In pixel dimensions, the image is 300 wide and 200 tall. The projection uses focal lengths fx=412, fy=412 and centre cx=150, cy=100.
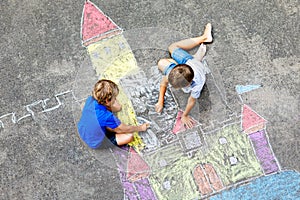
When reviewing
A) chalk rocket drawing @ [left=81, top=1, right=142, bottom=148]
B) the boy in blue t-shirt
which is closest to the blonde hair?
the boy in blue t-shirt

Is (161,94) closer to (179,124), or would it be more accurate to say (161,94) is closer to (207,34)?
(179,124)

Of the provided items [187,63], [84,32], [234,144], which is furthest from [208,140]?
[84,32]

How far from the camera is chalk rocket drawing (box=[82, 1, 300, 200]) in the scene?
11.1 feet

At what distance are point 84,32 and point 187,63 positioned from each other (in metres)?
1.05

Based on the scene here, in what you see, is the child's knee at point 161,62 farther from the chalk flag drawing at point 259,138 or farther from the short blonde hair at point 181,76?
the chalk flag drawing at point 259,138

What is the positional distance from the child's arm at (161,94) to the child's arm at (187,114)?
0.22 metres

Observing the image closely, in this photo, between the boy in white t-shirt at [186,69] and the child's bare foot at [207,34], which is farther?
the child's bare foot at [207,34]

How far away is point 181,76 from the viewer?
3.22m

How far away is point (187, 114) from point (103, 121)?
29.9 inches

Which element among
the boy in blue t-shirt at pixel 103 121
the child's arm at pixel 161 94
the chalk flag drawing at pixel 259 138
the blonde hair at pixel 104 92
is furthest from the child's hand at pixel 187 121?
the blonde hair at pixel 104 92

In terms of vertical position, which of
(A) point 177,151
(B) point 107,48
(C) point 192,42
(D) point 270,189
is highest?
(B) point 107,48

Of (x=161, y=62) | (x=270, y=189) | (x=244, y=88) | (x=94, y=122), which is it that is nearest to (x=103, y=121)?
(x=94, y=122)

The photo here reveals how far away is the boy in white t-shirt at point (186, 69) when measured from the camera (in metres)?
3.25

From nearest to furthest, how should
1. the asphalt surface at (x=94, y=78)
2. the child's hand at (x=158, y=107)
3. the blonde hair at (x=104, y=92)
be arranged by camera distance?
the blonde hair at (x=104, y=92)
the asphalt surface at (x=94, y=78)
the child's hand at (x=158, y=107)
